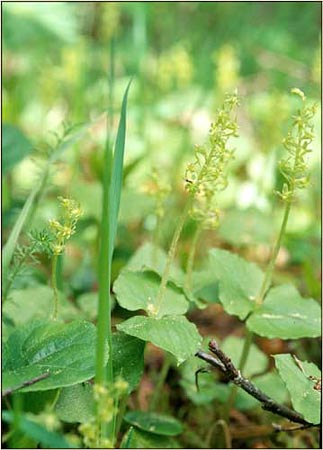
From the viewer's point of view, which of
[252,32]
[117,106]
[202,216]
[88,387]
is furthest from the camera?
[252,32]

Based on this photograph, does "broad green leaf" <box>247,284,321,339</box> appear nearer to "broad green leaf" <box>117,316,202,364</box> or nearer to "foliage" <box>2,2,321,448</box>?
"foliage" <box>2,2,321,448</box>

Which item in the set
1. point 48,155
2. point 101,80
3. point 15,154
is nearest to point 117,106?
point 101,80

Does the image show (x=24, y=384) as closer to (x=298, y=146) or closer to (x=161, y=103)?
(x=298, y=146)

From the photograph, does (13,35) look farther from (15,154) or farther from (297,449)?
(297,449)

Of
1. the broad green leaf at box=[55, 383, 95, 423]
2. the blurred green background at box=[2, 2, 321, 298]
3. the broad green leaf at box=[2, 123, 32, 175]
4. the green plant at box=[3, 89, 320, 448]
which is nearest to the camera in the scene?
the green plant at box=[3, 89, 320, 448]

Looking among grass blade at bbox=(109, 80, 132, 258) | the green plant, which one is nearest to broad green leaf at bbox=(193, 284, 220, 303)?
the green plant

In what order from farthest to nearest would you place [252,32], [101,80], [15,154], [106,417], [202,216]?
[252,32] < [101,80] < [15,154] < [202,216] < [106,417]

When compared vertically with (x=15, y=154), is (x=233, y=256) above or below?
below

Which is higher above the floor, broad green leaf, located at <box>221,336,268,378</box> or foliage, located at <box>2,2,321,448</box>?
foliage, located at <box>2,2,321,448</box>
